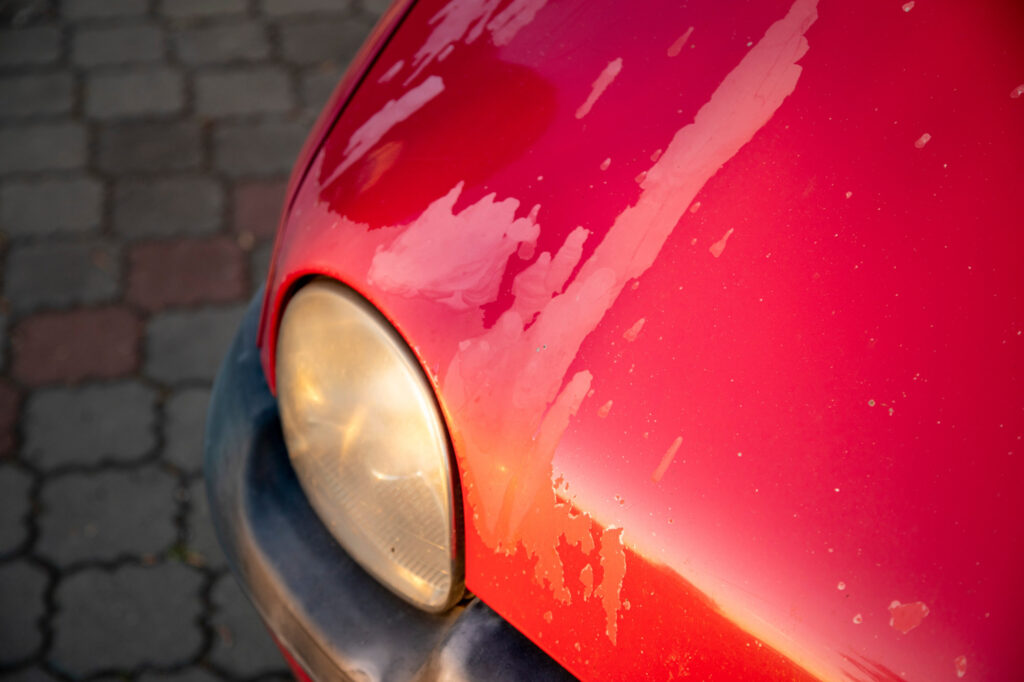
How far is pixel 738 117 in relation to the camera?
85 cm

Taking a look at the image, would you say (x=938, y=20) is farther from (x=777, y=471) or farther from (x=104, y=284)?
(x=104, y=284)

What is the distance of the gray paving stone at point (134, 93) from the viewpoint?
9.08 feet

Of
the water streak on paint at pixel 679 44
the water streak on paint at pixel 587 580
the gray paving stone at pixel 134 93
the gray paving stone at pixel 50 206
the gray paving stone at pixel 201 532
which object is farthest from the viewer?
the gray paving stone at pixel 134 93

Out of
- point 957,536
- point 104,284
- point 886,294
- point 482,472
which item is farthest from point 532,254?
point 104,284

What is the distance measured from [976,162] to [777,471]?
351 millimetres

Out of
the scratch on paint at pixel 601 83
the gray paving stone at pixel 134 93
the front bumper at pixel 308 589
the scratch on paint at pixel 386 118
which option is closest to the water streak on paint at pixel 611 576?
the front bumper at pixel 308 589

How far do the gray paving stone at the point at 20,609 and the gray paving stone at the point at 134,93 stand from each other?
58.8 inches

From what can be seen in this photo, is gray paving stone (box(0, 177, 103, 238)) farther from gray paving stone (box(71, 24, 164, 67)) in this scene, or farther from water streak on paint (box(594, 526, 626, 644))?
water streak on paint (box(594, 526, 626, 644))

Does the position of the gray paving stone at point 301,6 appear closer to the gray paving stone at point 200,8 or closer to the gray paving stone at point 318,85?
the gray paving stone at point 200,8

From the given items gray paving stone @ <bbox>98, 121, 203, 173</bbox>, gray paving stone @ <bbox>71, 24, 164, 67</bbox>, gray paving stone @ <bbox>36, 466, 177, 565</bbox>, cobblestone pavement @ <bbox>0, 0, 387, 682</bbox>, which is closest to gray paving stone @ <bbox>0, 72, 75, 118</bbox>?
cobblestone pavement @ <bbox>0, 0, 387, 682</bbox>

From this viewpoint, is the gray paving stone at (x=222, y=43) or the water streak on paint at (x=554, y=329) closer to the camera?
the water streak on paint at (x=554, y=329)

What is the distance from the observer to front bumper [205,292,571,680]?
2.97ft

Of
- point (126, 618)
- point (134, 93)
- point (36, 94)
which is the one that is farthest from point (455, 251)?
point (36, 94)

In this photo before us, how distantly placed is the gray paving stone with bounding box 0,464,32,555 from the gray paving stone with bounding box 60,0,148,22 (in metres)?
1.77
